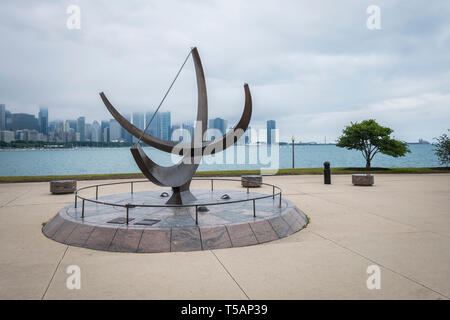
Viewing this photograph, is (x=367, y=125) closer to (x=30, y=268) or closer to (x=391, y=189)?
(x=391, y=189)

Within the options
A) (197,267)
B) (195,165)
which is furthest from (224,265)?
(195,165)

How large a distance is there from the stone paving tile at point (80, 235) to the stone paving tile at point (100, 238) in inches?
3.7

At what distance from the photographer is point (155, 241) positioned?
5.29 m

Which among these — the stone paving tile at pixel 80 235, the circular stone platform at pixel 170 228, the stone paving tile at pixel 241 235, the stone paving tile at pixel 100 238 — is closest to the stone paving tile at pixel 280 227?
the circular stone platform at pixel 170 228

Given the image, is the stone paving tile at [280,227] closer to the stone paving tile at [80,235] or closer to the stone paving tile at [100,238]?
the stone paving tile at [100,238]

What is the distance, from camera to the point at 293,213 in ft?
22.9

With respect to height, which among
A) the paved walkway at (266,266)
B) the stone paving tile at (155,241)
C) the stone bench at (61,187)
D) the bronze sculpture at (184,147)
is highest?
the bronze sculpture at (184,147)

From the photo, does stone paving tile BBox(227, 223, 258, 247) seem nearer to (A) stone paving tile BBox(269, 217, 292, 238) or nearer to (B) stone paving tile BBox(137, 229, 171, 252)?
(A) stone paving tile BBox(269, 217, 292, 238)

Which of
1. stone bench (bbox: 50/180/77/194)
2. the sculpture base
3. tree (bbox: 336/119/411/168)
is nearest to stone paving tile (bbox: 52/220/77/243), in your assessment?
the sculpture base

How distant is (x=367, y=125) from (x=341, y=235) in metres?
19.0

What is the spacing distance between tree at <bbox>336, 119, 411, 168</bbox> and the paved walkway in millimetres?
16227

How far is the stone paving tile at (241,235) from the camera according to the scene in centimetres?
548

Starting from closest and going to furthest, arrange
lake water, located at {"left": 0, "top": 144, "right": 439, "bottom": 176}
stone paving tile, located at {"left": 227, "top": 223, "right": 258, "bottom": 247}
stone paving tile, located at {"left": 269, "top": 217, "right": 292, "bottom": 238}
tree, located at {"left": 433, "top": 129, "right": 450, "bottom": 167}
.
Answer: stone paving tile, located at {"left": 227, "top": 223, "right": 258, "bottom": 247}, stone paving tile, located at {"left": 269, "top": 217, "right": 292, "bottom": 238}, tree, located at {"left": 433, "top": 129, "right": 450, "bottom": 167}, lake water, located at {"left": 0, "top": 144, "right": 439, "bottom": 176}

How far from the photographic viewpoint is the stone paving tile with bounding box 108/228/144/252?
5219 mm
